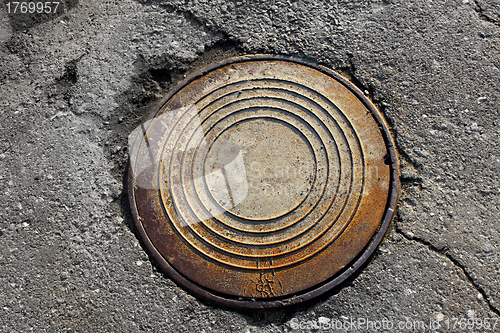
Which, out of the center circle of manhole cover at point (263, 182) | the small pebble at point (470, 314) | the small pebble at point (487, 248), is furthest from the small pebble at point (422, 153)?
the small pebble at point (470, 314)

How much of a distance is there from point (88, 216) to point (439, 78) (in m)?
1.99

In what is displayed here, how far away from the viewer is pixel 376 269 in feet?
5.38

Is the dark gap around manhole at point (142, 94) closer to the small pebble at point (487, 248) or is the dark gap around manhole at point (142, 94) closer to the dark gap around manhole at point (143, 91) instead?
the dark gap around manhole at point (143, 91)

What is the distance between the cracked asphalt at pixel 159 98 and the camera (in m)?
1.61

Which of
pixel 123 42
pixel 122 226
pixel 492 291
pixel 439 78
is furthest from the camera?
pixel 123 42

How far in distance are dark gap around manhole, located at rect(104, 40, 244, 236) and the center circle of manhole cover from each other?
78mm

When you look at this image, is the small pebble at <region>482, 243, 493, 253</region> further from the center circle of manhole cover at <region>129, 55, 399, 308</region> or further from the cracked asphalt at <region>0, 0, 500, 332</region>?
the center circle of manhole cover at <region>129, 55, 399, 308</region>

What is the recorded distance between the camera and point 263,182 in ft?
5.72

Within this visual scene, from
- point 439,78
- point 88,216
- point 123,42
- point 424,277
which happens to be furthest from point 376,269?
point 123,42

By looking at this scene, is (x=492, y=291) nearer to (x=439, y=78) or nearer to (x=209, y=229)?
(x=439, y=78)

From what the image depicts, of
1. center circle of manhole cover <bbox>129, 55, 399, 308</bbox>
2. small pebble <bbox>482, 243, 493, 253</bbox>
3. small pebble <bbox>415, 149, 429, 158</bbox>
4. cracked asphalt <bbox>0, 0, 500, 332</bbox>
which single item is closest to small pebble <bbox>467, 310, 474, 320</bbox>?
cracked asphalt <bbox>0, 0, 500, 332</bbox>

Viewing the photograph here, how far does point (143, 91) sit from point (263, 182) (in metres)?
0.87

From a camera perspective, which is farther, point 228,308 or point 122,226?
point 122,226

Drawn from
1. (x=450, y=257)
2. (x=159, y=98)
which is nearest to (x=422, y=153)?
(x=450, y=257)
